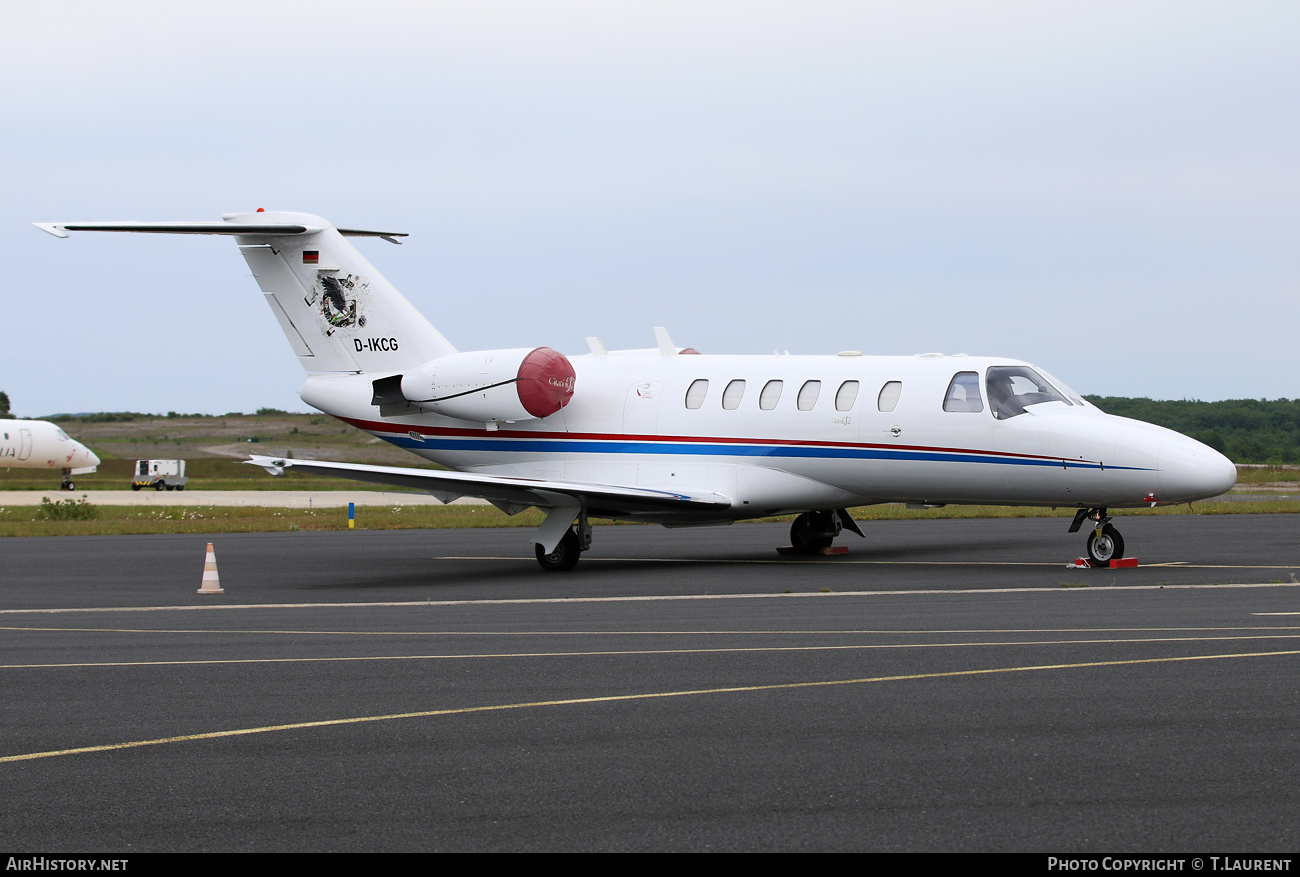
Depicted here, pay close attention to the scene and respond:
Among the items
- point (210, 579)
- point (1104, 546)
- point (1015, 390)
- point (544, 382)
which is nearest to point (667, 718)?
point (210, 579)

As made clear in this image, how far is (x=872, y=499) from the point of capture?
1930 cm

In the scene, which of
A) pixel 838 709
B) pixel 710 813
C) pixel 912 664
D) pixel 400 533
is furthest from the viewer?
pixel 400 533

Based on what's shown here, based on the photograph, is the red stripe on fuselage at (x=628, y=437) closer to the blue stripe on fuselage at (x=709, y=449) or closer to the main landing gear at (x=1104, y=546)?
the blue stripe on fuselage at (x=709, y=449)

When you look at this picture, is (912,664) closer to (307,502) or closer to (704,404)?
(704,404)

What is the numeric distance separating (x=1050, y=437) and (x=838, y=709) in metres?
10.4

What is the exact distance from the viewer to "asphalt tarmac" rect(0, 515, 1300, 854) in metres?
5.62

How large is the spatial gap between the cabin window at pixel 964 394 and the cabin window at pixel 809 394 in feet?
6.47

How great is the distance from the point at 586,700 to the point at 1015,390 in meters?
11.4

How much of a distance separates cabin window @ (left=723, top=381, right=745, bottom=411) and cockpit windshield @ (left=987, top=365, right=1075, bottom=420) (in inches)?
149

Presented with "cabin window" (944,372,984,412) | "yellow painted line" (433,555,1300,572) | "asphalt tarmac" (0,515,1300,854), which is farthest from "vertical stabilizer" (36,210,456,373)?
"cabin window" (944,372,984,412)

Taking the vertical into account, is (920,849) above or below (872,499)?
below

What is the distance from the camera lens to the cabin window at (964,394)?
59.3 feet

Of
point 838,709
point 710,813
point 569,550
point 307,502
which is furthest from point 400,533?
point 710,813

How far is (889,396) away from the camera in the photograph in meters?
18.7
